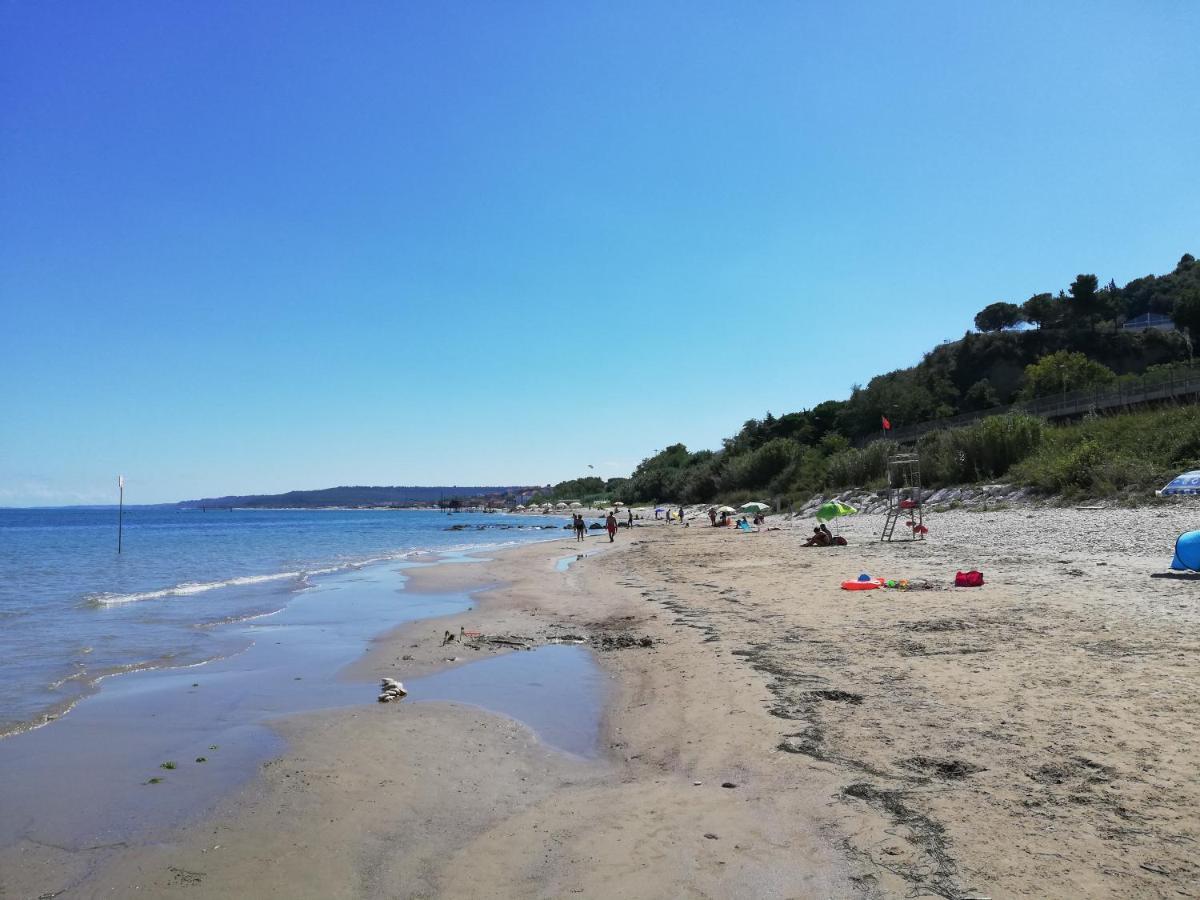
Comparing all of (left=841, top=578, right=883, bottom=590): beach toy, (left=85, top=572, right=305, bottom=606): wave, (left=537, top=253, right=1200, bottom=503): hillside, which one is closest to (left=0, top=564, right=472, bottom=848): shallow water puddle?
(left=85, top=572, right=305, bottom=606): wave

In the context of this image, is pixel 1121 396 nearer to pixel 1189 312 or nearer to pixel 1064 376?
pixel 1064 376

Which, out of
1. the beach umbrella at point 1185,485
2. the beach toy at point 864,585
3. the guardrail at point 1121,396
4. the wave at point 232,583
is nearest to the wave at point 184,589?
the wave at point 232,583

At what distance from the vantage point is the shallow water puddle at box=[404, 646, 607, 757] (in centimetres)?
744

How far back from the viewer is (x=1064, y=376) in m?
55.8

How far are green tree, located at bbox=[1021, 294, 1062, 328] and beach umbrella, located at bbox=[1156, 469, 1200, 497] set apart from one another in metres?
64.1

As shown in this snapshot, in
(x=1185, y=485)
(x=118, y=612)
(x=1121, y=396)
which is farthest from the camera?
(x=1121, y=396)

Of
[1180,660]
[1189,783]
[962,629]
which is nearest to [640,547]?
[962,629]

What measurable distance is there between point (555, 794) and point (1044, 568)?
11.3m

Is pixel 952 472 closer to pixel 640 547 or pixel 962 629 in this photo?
pixel 640 547

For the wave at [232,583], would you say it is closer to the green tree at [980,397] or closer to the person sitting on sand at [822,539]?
the person sitting on sand at [822,539]

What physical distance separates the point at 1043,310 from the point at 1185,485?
65083 millimetres

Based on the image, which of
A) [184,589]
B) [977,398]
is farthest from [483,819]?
[977,398]

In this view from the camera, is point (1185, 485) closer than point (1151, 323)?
Yes

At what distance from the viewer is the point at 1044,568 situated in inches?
523
